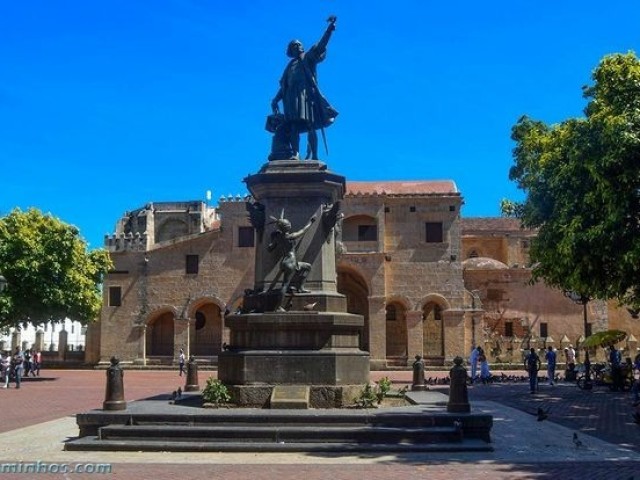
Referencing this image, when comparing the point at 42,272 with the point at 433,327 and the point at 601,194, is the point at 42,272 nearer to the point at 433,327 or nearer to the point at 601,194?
the point at 433,327

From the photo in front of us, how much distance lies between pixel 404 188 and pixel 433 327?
921cm

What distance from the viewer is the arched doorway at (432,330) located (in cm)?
4506

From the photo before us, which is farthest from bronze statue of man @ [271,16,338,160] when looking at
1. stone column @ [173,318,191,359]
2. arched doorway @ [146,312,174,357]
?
arched doorway @ [146,312,174,357]

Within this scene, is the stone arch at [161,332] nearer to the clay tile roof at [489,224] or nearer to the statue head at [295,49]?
the clay tile roof at [489,224]

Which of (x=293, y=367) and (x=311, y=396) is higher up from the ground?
(x=293, y=367)

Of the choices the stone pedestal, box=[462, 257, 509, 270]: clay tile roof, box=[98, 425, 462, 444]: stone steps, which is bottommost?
box=[98, 425, 462, 444]: stone steps

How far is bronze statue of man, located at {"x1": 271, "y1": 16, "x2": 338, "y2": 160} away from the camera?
589 inches

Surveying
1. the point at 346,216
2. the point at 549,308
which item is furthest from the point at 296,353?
the point at 549,308

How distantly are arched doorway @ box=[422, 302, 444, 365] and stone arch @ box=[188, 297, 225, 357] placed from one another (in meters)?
12.9

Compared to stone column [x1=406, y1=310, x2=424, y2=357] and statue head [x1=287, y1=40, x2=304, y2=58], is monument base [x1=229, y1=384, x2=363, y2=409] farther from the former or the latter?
stone column [x1=406, y1=310, x2=424, y2=357]

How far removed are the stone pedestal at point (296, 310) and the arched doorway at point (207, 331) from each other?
107 feet

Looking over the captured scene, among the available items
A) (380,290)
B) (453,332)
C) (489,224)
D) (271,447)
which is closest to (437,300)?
(453,332)

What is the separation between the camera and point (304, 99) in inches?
590

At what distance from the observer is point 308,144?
49.3 ft
